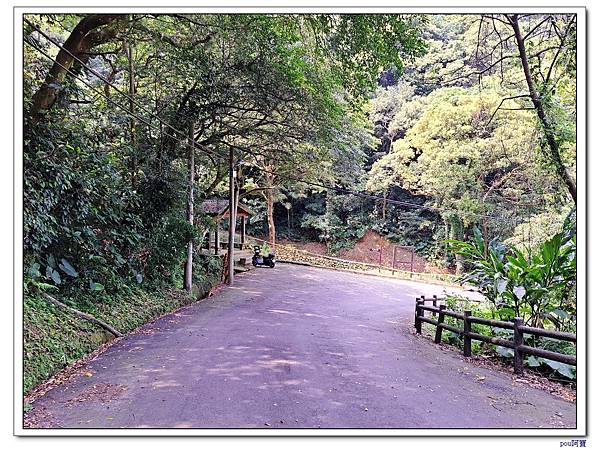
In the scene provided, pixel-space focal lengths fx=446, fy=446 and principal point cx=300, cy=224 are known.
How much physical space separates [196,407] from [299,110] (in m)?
7.71

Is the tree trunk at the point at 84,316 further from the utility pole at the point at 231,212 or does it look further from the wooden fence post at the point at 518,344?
the utility pole at the point at 231,212

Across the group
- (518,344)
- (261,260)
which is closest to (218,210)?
(261,260)

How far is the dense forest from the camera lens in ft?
16.8

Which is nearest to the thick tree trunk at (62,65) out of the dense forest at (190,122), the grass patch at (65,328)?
the dense forest at (190,122)

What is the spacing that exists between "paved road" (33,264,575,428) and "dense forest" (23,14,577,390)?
0.83 meters

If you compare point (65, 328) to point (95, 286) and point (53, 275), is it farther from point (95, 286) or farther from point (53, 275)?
point (95, 286)

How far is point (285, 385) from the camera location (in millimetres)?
3938

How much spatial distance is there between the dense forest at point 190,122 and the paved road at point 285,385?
833 millimetres

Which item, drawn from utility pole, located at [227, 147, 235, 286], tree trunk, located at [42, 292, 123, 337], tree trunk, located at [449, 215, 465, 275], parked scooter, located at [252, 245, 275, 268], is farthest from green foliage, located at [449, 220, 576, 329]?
tree trunk, located at [449, 215, 465, 275]

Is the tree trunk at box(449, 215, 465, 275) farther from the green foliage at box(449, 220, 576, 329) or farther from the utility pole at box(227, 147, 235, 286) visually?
the green foliage at box(449, 220, 576, 329)

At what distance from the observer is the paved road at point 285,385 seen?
3.24 metres
